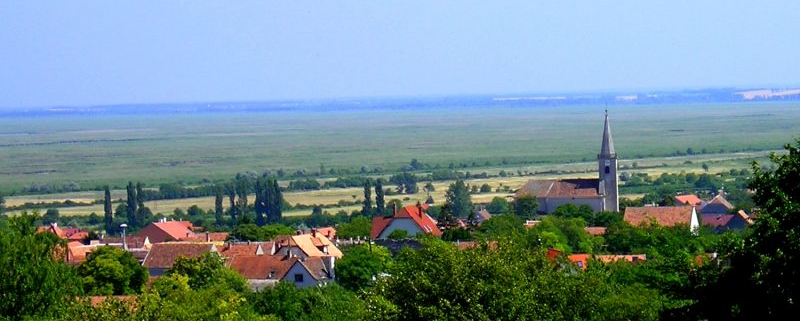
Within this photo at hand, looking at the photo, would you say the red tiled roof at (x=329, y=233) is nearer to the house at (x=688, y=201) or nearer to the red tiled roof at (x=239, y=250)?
the red tiled roof at (x=239, y=250)

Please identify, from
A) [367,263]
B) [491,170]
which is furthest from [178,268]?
[491,170]

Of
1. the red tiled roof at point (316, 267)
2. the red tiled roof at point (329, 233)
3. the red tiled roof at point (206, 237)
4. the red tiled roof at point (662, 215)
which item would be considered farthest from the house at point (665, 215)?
the red tiled roof at point (316, 267)

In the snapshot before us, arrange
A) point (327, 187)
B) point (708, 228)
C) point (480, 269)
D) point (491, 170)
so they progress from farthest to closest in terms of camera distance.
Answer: point (491, 170) → point (327, 187) → point (708, 228) → point (480, 269)

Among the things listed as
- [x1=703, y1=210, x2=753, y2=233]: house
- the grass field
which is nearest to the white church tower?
A: [x1=703, y1=210, x2=753, y2=233]: house

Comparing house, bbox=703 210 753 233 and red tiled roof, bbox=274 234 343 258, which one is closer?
red tiled roof, bbox=274 234 343 258

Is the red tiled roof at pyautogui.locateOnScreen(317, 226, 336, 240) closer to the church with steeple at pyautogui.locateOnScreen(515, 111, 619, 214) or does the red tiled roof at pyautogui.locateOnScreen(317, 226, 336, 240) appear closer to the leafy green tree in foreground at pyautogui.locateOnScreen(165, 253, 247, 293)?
the church with steeple at pyautogui.locateOnScreen(515, 111, 619, 214)

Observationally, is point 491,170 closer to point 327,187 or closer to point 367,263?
point 327,187
